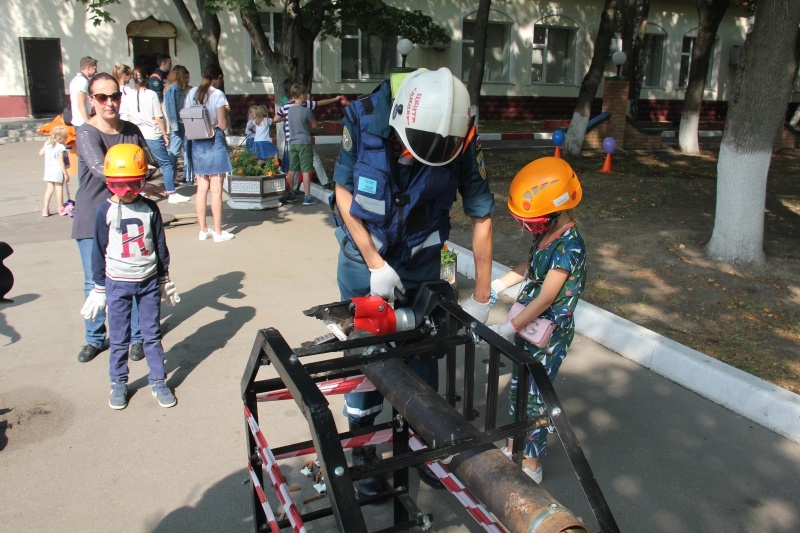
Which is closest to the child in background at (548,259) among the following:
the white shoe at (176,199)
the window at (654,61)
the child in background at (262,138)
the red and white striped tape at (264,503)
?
the red and white striped tape at (264,503)

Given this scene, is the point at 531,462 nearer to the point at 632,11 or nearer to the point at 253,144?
the point at 253,144

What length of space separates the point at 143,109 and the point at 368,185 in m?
7.85

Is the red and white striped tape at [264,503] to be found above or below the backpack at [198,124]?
below

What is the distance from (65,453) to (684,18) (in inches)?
1114

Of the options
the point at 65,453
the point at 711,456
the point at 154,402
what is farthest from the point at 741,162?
the point at 65,453

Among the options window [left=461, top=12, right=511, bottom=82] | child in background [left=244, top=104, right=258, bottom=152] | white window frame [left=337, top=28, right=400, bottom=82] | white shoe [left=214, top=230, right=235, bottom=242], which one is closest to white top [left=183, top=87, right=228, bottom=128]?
white shoe [left=214, top=230, right=235, bottom=242]

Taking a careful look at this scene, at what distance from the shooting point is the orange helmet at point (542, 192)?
285 cm

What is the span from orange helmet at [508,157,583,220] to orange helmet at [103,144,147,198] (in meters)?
2.14

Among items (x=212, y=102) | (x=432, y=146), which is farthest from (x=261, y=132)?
(x=432, y=146)

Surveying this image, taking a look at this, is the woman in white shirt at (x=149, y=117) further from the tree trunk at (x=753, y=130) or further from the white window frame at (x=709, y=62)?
the white window frame at (x=709, y=62)

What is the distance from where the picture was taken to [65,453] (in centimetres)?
346

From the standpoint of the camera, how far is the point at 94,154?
14.0ft

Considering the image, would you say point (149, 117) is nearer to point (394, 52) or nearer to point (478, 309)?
point (478, 309)

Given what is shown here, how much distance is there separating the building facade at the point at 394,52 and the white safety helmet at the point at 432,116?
19069 mm
